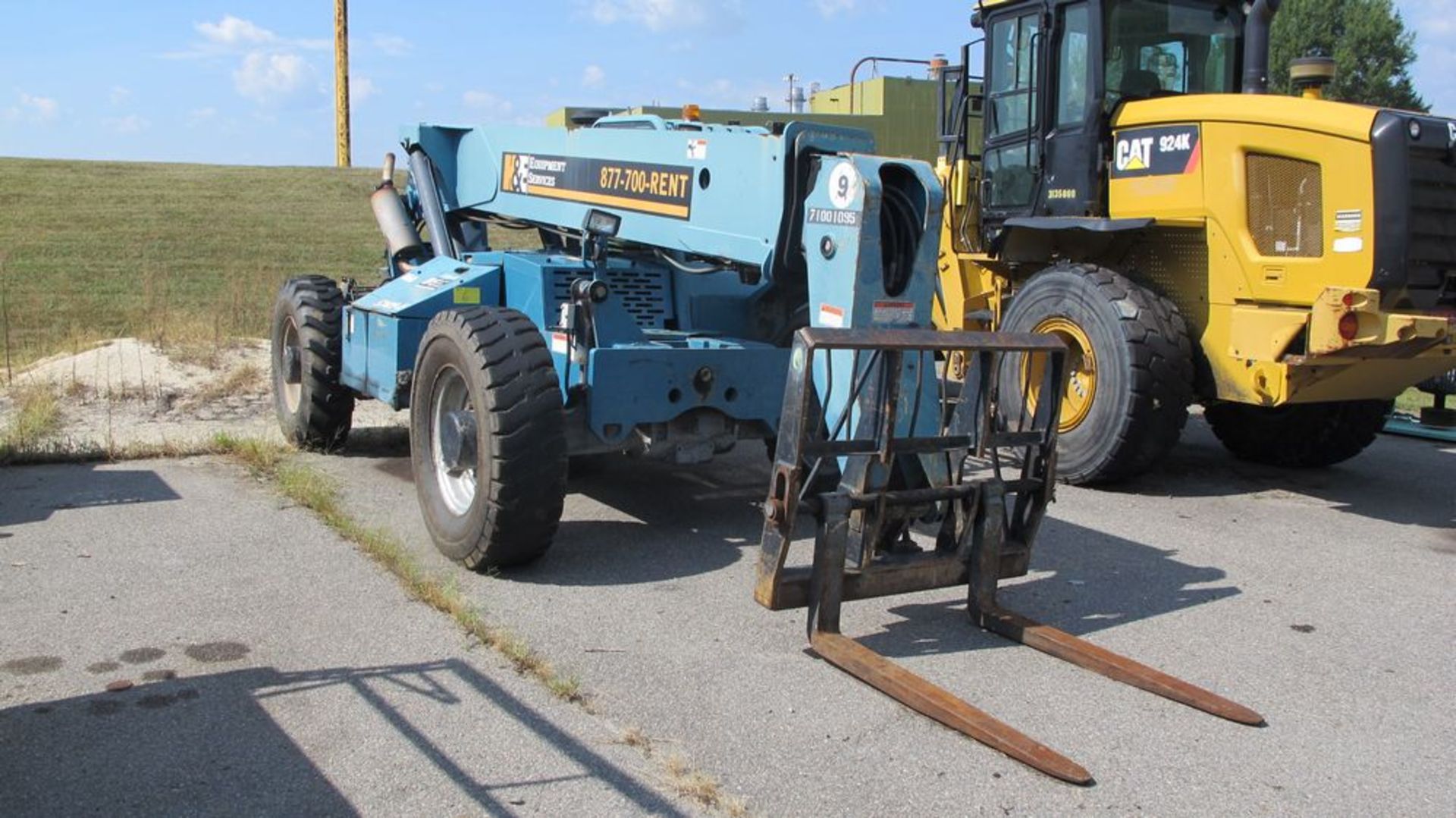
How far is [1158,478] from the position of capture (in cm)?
888

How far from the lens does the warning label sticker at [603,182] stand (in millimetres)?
6535

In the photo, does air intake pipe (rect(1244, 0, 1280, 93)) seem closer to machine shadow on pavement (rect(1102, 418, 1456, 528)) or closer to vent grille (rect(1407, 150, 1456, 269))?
vent grille (rect(1407, 150, 1456, 269))

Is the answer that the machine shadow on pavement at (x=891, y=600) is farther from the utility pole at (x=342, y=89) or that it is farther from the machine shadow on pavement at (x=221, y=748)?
the utility pole at (x=342, y=89)

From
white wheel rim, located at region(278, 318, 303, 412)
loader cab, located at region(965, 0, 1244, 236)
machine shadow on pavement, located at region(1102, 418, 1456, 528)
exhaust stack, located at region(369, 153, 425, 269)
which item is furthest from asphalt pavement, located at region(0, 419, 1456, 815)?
loader cab, located at region(965, 0, 1244, 236)

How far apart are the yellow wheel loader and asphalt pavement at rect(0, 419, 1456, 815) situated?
924 mm

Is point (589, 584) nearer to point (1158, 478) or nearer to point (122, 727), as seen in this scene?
point (122, 727)

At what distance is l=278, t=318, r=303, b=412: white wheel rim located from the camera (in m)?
9.39

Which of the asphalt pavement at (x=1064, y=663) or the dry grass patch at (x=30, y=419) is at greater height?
the dry grass patch at (x=30, y=419)

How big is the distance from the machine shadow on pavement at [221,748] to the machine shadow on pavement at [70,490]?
9.95ft

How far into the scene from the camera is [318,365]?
28.6 ft

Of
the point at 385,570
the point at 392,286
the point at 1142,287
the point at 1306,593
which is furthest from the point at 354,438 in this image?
the point at 1306,593

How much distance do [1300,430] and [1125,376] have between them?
2.17m

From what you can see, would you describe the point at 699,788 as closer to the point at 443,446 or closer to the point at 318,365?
the point at 443,446

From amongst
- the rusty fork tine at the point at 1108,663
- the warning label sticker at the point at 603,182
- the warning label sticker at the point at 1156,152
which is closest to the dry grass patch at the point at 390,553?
the rusty fork tine at the point at 1108,663
